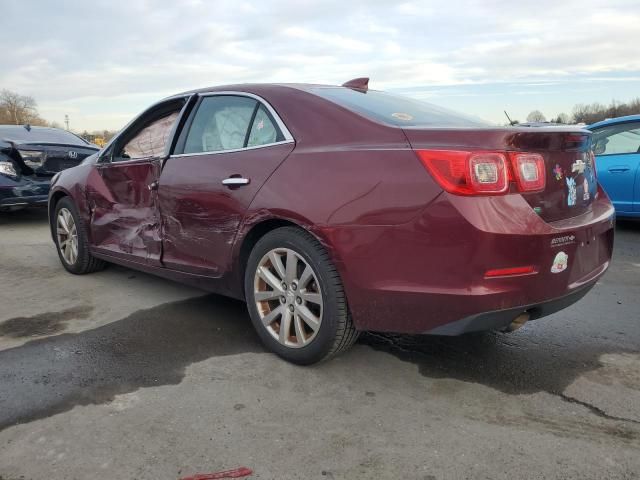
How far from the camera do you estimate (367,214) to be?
256 cm

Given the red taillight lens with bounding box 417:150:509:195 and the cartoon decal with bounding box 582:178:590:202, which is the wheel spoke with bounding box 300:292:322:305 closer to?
the red taillight lens with bounding box 417:150:509:195

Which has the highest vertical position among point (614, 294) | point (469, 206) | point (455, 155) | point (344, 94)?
point (344, 94)

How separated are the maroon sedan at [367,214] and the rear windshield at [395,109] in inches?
0.8

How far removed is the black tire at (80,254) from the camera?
4.82 m

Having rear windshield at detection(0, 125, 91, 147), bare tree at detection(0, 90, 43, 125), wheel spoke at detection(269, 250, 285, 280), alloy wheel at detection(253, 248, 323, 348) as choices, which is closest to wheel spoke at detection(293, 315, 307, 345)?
alloy wheel at detection(253, 248, 323, 348)

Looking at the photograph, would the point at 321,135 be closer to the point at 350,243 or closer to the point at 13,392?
the point at 350,243

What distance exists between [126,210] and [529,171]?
117 inches

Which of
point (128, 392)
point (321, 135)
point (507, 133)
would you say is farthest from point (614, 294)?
point (128, 392)

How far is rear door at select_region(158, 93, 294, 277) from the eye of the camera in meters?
3.11

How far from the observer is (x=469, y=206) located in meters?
2.35

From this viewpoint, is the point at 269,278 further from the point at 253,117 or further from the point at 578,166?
the point at 578,166

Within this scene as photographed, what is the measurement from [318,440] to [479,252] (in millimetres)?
1044

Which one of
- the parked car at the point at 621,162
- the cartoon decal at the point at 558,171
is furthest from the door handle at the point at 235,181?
the parked car at the point at 621,162

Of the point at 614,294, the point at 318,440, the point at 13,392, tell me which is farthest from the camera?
the point at 614,294
